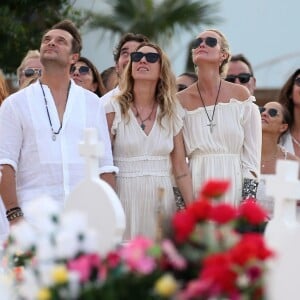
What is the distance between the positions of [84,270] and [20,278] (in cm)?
83

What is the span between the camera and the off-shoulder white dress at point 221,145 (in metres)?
7.54

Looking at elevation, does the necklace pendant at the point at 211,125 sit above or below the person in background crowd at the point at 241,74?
below

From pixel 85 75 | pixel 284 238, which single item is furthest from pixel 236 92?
pixel 284 238

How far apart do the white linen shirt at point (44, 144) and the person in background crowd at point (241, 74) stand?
2248 millimetres

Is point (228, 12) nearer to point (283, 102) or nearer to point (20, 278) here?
point (283, 102)

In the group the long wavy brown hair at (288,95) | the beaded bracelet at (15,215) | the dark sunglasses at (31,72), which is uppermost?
the dark sunglasses at (31,72)

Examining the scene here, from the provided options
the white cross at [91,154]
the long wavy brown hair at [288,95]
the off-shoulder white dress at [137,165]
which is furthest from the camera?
the long wavy brown hair at [288,95]

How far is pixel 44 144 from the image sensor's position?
23.2 feet

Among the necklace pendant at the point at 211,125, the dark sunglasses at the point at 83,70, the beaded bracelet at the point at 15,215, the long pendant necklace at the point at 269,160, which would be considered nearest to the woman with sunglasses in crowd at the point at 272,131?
the long pendant necklace at the point at 269,160

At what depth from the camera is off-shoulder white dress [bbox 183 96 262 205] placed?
7539mm

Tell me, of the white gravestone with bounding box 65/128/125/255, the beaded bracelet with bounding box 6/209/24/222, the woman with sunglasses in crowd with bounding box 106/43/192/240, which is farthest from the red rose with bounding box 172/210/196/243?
the woman with sunglasses in crowd with bounding box 106/43/192/240

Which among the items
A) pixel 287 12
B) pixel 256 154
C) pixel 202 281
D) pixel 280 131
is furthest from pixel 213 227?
pixel 287 12

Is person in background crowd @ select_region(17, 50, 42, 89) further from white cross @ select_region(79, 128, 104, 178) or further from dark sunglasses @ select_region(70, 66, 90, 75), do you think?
white cross @ select_region(79, 128, 104, 178)

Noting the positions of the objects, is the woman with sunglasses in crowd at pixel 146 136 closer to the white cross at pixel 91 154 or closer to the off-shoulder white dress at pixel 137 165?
the off-shoulder white dress at pixel 137 165
